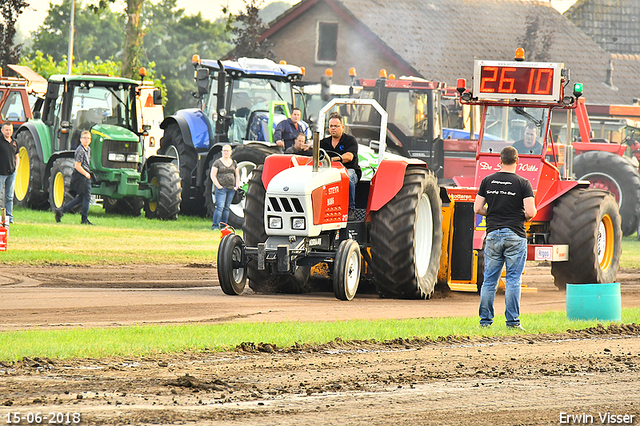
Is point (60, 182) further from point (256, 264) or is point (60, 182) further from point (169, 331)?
point (169, 331)

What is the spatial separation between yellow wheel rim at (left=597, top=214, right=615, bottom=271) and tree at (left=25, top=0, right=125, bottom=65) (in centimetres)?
5888

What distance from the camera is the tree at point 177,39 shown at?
74188 mm

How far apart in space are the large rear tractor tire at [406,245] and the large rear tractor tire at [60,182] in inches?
451

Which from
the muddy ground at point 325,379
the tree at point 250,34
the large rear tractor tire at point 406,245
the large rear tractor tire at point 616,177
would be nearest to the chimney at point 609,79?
the tree at point 250,34

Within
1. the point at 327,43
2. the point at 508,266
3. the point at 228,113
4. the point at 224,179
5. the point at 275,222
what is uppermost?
the point at 327,43

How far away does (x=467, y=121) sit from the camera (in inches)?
1141

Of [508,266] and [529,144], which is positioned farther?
[529,144]

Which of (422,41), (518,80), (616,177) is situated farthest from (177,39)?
(518,80)

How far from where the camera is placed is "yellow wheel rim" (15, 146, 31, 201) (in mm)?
25584

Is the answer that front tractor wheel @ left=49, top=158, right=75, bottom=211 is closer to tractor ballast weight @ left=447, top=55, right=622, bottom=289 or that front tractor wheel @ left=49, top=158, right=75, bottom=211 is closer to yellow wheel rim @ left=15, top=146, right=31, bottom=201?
yellow wheel rim @ left=15, top=146, right=31, bottom=201

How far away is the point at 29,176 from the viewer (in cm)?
2462

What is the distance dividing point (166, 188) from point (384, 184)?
1122 cm

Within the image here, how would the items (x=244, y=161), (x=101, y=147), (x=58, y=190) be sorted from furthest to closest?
(x=101, y=147), (x=58, y=190), (x=244, y=161)

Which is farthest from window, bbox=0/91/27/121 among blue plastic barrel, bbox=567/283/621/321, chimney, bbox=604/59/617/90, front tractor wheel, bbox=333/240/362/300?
chimney, bbox=604/59/617/90
